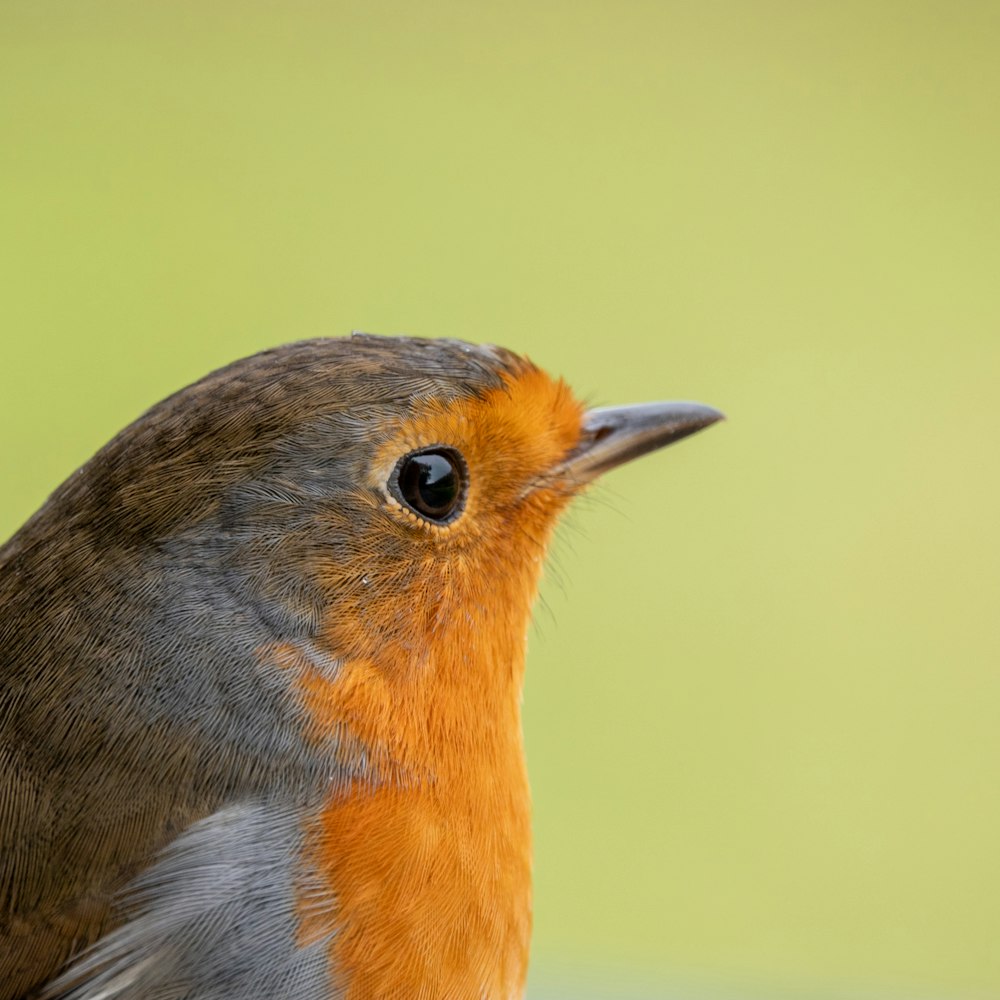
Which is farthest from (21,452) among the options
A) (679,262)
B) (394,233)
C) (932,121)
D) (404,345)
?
(932,121)

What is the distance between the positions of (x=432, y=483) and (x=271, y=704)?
38 centimetres

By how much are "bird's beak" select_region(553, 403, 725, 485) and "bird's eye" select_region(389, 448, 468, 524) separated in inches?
12.9

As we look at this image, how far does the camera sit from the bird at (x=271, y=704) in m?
1.79

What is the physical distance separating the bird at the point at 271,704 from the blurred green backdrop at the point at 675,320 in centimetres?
307

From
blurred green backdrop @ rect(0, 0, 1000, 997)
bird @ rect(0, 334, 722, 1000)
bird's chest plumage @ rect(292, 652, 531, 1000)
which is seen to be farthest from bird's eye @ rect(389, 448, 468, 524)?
blurred green backdrop @ rect(0, 0, 1000, 997)

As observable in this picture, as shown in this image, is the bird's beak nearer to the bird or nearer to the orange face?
the orange face

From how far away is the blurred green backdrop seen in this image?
5250 mm

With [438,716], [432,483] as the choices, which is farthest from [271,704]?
[432,483]

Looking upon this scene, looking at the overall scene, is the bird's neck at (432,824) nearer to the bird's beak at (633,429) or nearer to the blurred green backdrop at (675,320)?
the bird's beak at (633,429)

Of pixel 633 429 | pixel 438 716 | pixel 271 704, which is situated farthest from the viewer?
pixel 633 429

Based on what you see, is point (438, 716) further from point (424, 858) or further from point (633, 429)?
point (633, 429)

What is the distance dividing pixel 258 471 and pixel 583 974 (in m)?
1.87

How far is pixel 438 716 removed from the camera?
206 centimetres

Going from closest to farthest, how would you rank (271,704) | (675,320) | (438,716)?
(271,704)
(438,716)
(675,320)
